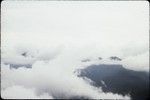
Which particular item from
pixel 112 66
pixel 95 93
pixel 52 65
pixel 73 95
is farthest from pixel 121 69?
pixel 52 65

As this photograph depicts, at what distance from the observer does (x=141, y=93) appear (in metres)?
97.8

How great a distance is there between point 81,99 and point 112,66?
3395cm

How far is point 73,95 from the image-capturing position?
176m

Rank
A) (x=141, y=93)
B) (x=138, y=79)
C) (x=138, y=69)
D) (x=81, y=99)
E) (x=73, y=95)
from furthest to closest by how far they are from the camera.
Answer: (x=73, y=95) < (x=81, y=99) < (x=138, y=69) < (x=138, y=79) < (x=141, y=93)

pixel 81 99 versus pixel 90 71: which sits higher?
pixel 90 71

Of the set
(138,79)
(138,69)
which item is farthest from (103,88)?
(138,79)

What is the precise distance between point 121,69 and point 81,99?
120ft

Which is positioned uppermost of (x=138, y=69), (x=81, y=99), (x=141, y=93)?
(x=138, y=69)

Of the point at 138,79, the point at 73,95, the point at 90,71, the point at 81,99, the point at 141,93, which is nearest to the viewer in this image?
the point at 141,93

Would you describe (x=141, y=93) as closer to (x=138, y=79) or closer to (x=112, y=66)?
(x=138, y=79)

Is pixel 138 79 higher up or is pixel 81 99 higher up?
pixel 138 79

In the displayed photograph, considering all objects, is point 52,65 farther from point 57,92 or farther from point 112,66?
point 112,66

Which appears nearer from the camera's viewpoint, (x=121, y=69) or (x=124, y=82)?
(x=124, y=82)

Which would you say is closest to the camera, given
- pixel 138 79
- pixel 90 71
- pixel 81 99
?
pixel 138 79
